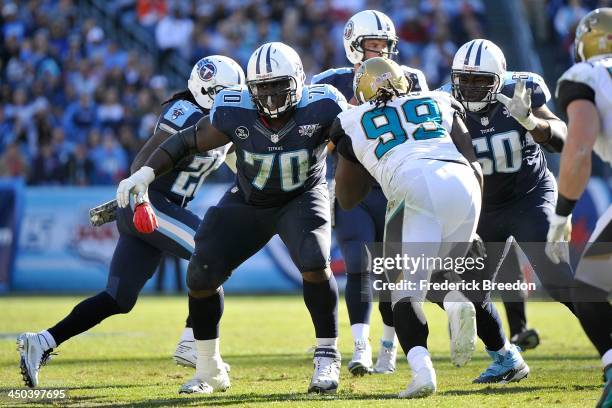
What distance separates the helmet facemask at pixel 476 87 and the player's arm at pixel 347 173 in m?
1.16

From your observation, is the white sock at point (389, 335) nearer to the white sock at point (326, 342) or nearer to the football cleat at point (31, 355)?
the white sock at point (326, 342)

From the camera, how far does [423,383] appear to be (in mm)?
5266

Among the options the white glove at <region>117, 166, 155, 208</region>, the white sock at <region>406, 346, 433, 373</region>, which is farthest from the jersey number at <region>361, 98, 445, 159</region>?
the white glove at <region>117, 166, 155, 208</region>

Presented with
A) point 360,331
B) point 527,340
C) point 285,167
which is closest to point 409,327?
point 285,167

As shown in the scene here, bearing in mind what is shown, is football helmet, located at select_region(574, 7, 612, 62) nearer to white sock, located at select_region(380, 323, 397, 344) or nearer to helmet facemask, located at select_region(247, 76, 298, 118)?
helmet facemask, located at select_region(247, 76, 298, 118)

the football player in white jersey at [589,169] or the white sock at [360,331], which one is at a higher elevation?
the football player in white jersey at [589,169]

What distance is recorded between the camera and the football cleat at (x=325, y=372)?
225 inches

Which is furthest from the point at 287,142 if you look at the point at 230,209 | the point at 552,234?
the point at 552,234

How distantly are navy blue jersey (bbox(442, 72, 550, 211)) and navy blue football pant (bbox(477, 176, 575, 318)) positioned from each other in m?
0.07

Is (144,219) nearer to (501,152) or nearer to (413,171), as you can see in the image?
(413,171)

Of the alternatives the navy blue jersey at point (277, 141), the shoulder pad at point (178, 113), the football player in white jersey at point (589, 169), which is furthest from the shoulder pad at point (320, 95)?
the football player in white jersey at point (589, 169)

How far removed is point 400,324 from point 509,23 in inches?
553

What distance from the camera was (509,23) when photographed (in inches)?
728

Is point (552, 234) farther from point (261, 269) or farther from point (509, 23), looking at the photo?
point (509, 23)
